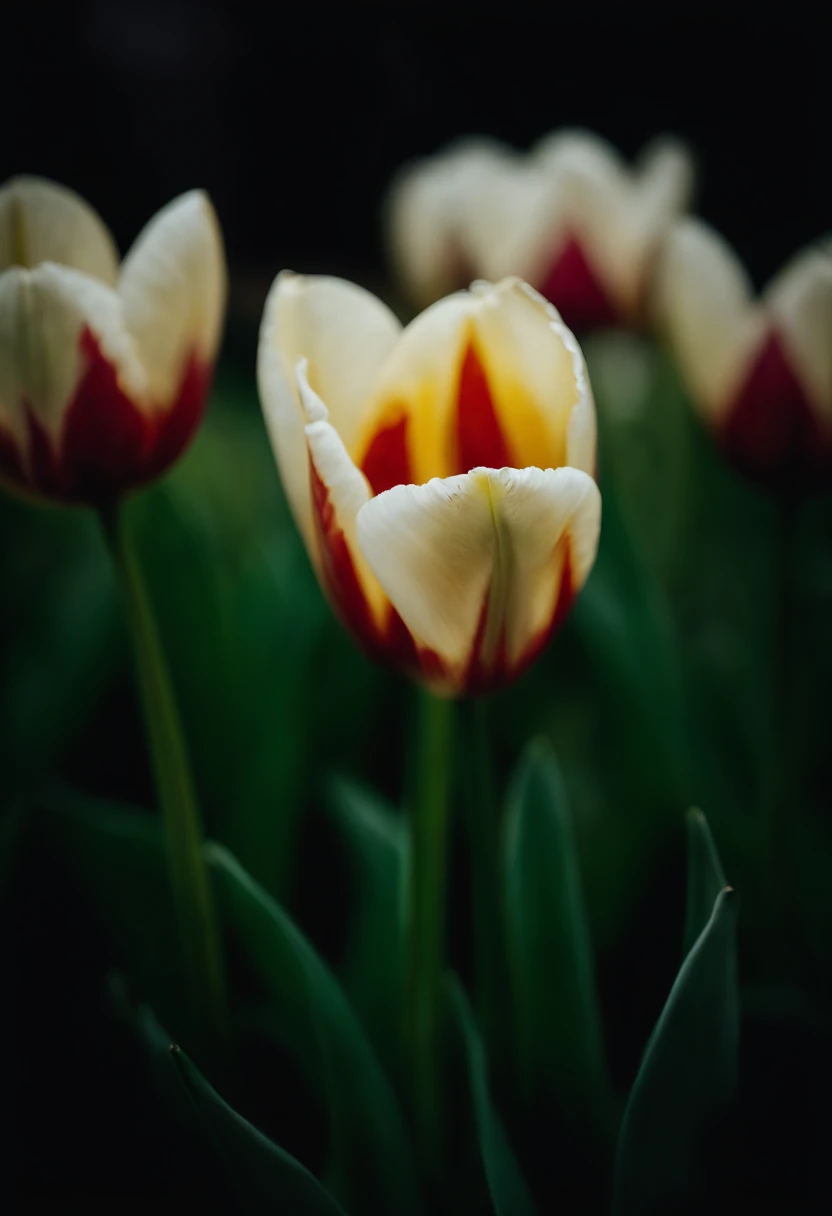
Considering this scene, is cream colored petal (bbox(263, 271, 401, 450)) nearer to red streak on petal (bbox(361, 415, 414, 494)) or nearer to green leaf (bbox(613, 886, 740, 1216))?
red streak on petal (bbox(361, 415, 414, 494))

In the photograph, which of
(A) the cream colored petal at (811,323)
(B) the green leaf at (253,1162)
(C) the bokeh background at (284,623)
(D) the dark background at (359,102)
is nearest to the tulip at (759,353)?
(A) the cream colored petal at (811,323)

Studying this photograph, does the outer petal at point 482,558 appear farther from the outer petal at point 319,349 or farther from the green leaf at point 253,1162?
the green leaf at point 253,1162

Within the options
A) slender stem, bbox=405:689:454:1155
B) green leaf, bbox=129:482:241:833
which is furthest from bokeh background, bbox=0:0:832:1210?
slender stem, bbox=405:689:454:1155


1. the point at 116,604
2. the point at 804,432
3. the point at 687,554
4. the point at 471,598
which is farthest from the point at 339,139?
the point at 471,598

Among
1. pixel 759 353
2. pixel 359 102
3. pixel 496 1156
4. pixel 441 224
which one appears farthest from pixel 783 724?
pixel 359 102

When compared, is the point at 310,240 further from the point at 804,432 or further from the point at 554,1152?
the point at 554,1152

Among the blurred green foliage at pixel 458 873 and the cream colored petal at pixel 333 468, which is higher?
the cream colored petal at pixel 333 468

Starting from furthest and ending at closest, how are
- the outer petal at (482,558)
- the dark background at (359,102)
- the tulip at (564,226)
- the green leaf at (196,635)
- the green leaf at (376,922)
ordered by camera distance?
the dark background at (359,102) → the tulip at (564,226) → the green leaf at (196,635) → the green leaf at (376,922) → the outer petal at (482,558)

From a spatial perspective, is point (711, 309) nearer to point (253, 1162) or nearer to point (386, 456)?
point (386, 456)
